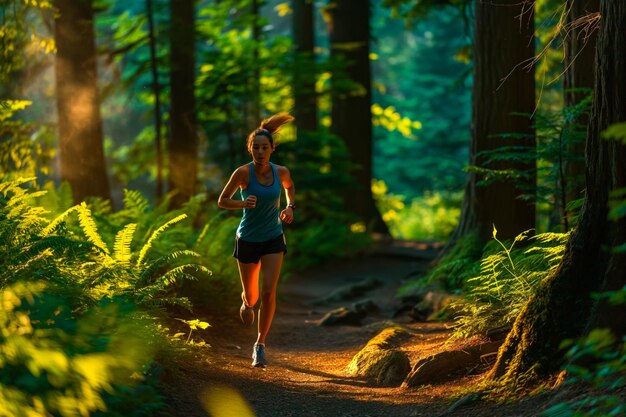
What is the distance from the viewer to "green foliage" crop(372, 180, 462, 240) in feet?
90.9

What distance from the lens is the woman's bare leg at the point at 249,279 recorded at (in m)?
8.02

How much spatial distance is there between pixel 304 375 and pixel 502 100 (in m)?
5.07

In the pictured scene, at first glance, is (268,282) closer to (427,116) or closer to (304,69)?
(304,69)

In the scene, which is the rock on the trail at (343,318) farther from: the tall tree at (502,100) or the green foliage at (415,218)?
the green foliage at (415,218)

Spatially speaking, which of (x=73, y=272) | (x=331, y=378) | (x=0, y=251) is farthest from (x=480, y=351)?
(x=0, y=251)

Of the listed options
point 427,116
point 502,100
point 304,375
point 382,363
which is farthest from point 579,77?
point 427,116

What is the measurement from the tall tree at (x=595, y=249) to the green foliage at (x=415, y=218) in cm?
1953

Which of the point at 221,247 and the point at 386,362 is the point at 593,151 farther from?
the point at 221,247

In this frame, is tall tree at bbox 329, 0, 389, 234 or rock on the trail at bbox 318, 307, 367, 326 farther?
tall tree at bbox 329, 0, 389, 234

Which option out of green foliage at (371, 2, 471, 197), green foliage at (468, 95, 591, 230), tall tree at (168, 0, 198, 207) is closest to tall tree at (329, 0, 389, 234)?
tall tree at (168, 0, 198, 207)

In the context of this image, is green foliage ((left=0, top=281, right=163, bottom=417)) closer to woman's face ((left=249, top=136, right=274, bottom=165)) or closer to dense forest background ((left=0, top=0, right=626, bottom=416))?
dense forest background ((left=0, top=0, right=626, bottom=416))

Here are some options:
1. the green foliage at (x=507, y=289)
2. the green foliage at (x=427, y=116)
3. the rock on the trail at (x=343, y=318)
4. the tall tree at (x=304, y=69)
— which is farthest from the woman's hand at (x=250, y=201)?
the green foliage at (x=427, y=116)

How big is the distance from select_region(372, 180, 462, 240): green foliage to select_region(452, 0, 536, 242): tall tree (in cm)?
1424

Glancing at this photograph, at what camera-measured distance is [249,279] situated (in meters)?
8.09
